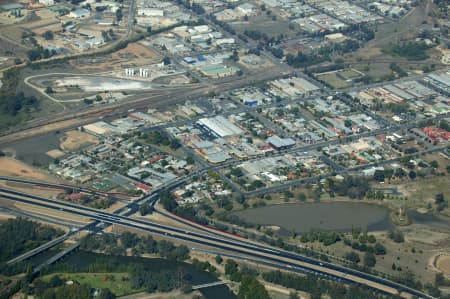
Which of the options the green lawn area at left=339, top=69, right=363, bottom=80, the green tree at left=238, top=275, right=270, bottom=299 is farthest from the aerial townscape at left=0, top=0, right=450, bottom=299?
the green lawn area at left=339, top=69, right=363, bottom=80

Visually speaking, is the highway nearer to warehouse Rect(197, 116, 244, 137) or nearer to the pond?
the pond

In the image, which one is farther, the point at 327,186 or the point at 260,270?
the point at 327,186

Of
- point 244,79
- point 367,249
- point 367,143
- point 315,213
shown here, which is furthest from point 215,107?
point 367,249

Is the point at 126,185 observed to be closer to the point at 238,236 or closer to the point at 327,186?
the point at 238,236

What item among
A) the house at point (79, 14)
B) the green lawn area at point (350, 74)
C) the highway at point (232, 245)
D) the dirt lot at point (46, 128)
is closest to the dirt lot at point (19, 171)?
the highway at point (232, 245)

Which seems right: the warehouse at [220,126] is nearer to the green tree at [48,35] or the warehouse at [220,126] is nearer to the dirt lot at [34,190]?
the dirt lot at [34,190]
